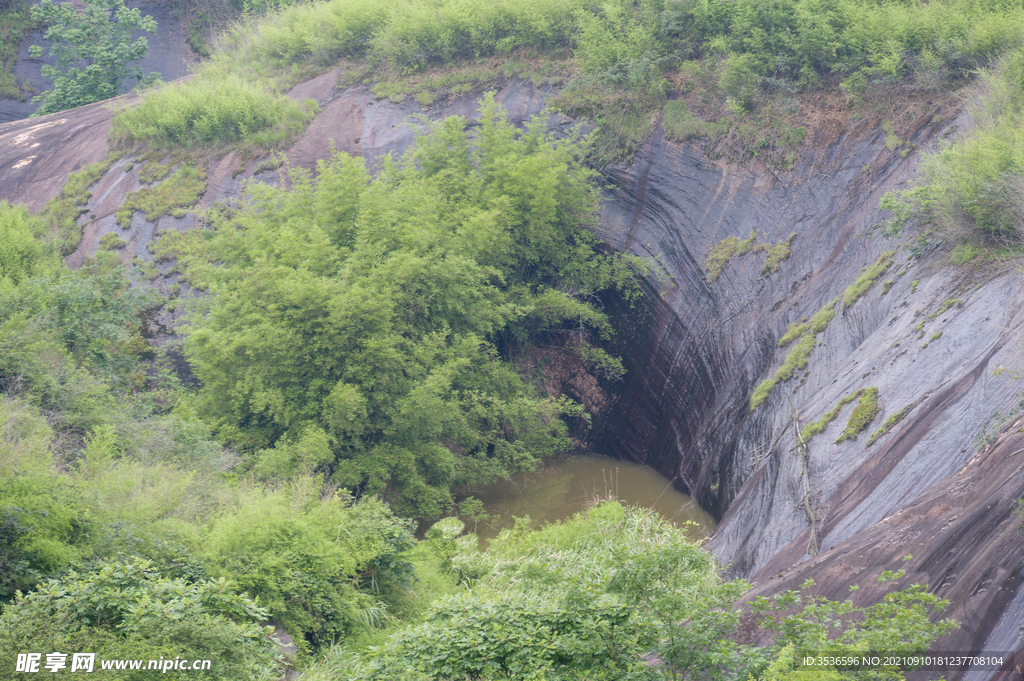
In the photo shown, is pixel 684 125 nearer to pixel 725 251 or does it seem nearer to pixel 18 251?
pixel 725 251

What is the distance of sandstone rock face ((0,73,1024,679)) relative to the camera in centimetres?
830

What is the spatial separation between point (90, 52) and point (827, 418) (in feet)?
133

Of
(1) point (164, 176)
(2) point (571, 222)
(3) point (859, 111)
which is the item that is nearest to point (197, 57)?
(1) point (164, 176)

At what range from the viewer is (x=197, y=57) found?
47.8 metres

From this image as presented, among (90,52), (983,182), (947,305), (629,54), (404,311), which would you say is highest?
(90,52)

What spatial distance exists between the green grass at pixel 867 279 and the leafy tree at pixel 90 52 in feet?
116

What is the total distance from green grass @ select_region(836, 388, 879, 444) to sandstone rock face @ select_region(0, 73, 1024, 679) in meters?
0.17

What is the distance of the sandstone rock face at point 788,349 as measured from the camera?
8305mm

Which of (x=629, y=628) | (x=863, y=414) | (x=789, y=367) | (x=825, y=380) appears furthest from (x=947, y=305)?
(x=629, y=628)

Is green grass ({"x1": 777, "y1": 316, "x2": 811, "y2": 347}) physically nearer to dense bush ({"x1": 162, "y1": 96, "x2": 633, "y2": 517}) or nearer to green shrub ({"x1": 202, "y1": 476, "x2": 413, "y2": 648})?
dense bush ({"x1": 162, "y1": 96, "x2": 633, "y2": 517})

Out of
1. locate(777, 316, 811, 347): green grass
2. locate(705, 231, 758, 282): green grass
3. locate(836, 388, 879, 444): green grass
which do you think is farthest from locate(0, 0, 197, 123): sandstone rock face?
locate(836, 388, 879, 444): green grass

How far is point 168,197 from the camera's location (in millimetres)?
24844

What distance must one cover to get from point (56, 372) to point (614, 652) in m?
12.1

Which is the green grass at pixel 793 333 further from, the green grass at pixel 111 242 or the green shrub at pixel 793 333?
the green grass at pixel 111 242
